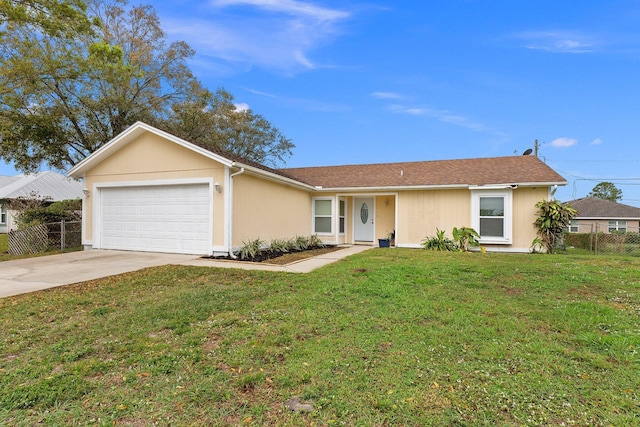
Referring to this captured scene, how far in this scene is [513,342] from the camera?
3445 mm

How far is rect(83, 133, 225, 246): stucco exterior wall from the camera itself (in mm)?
9852

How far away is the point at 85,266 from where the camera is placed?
27.3 ft

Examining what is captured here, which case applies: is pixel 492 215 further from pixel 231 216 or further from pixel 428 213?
pixel 231 216

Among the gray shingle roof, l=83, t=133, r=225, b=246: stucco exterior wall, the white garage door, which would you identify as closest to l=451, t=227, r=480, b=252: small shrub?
l=83, t=133, r=225, b=246: stucco exterior wall

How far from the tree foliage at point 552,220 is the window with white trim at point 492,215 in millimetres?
956

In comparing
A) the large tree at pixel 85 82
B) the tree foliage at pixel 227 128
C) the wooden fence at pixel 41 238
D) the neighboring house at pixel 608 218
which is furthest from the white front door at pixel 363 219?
the neighboring house at pixel 608 218

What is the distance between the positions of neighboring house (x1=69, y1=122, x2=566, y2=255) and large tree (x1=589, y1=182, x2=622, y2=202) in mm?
49527

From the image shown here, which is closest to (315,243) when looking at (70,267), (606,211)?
(70,267)

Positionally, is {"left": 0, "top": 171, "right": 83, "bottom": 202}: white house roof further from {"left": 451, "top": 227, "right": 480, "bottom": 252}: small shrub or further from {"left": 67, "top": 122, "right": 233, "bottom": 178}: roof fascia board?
{"left": 451, "top": 227, "right": 480, "bottom": 252}: small shrub

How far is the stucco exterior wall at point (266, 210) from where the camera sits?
33.2 feet

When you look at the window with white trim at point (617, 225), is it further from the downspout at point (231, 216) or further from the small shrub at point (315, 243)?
the downspout at point (231, 216)

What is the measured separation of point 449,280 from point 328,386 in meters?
4.33

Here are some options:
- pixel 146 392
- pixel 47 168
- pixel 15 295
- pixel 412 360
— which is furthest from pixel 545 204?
pixel 47 168

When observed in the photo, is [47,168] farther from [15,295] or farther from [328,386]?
[328,386]
